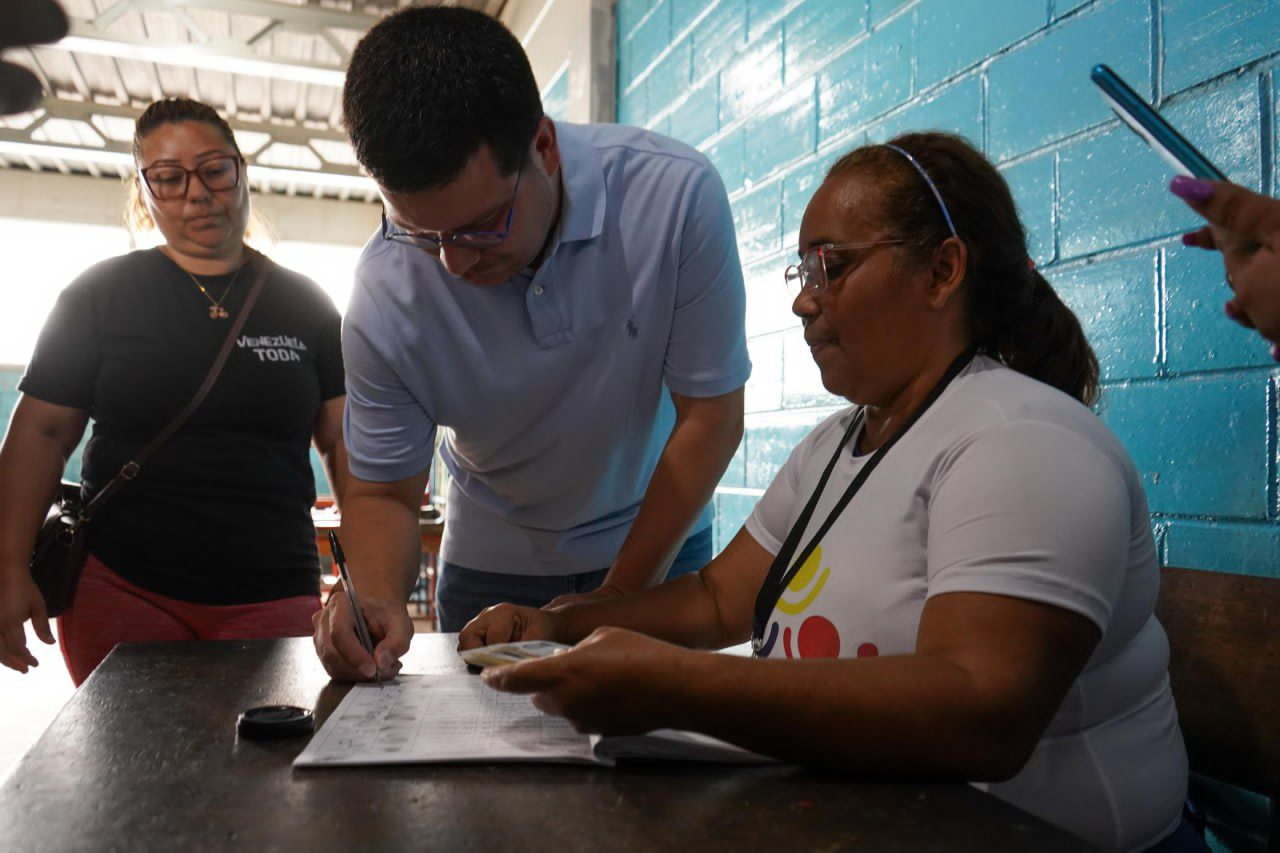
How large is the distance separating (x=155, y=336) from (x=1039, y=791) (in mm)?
1691

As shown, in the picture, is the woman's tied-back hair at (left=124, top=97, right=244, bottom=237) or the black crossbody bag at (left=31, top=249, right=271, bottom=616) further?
the woman's tied-back hair at (left=124, top=97, right=244, bottom=237)

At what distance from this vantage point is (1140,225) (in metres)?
1.36

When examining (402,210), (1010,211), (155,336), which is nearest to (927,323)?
(1010,211)

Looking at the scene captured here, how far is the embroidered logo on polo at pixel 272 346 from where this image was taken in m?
1.91

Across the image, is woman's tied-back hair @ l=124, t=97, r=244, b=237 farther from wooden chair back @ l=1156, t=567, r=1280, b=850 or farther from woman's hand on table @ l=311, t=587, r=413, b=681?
wooden chair back @ l=1156, t=567, r=1280, b=850

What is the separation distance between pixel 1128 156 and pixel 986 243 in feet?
1.46

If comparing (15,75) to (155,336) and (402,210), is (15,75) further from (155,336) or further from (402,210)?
(402,210)

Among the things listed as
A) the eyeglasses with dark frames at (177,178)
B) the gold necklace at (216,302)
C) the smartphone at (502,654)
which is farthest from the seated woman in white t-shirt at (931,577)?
the eyeglasses with dark frames at (177,178)

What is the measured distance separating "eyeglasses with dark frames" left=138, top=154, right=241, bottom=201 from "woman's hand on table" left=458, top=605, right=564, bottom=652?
1.14m

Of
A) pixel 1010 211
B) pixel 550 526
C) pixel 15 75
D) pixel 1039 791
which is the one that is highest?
pixel 15 75

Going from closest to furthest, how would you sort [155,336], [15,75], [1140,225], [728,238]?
[1140,225], [728,238], [155,336], [15,75]

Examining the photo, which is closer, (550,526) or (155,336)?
(550,526)

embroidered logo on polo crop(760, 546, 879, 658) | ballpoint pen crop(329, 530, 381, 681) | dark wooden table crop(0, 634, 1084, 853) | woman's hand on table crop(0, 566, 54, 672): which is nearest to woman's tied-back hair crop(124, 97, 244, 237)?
woman's hand on table crop(0, 566, 54, 672)

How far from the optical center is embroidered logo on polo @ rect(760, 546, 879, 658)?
0.99 m
